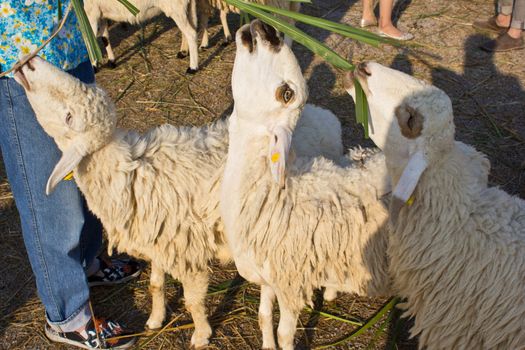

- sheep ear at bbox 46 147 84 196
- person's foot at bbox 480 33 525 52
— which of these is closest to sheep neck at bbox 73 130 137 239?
sheep ear at bbox 46 147 84 196

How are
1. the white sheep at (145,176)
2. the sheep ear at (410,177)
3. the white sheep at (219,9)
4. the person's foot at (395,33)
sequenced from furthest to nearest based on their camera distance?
the person's foot at (395,33) → the white sheep at (219,9) → the white sheep at (145,176) → the sheep ear at (410,177)

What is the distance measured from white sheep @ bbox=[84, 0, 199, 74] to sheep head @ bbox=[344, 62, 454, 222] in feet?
12.8

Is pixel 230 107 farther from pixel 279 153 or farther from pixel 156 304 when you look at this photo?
pixel 279 153

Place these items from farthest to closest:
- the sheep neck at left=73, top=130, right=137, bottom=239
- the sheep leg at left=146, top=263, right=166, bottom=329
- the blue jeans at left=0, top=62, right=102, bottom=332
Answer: the sheep leg at left=146, top=263, right=166, bottom=329 → the sheep neck at left=73, top=130, right=137, bottom=239 → the blue jeans at left=0, top=62, right=102, bottom=332

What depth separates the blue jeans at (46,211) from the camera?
2393 mm

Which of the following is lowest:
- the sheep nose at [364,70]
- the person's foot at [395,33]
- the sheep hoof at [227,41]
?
the person's foot at [395,33]

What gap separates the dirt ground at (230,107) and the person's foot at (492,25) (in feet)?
0.38

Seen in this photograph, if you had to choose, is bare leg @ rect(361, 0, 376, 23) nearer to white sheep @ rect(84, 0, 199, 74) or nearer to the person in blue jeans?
white sheep @ rect(84, 0, 199, 74)

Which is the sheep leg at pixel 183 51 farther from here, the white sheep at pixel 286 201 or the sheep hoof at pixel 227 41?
the white sheep at pixel 286 201

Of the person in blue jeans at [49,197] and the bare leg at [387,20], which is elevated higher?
the person in blue jeans at [49,197]

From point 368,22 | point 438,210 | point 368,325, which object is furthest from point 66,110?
point 368,22

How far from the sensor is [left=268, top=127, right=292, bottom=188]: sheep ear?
214 cm

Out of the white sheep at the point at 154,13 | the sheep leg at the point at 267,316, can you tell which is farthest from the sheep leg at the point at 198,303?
the white sheep at the point at 154,13

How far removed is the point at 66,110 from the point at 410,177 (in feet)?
4.84
